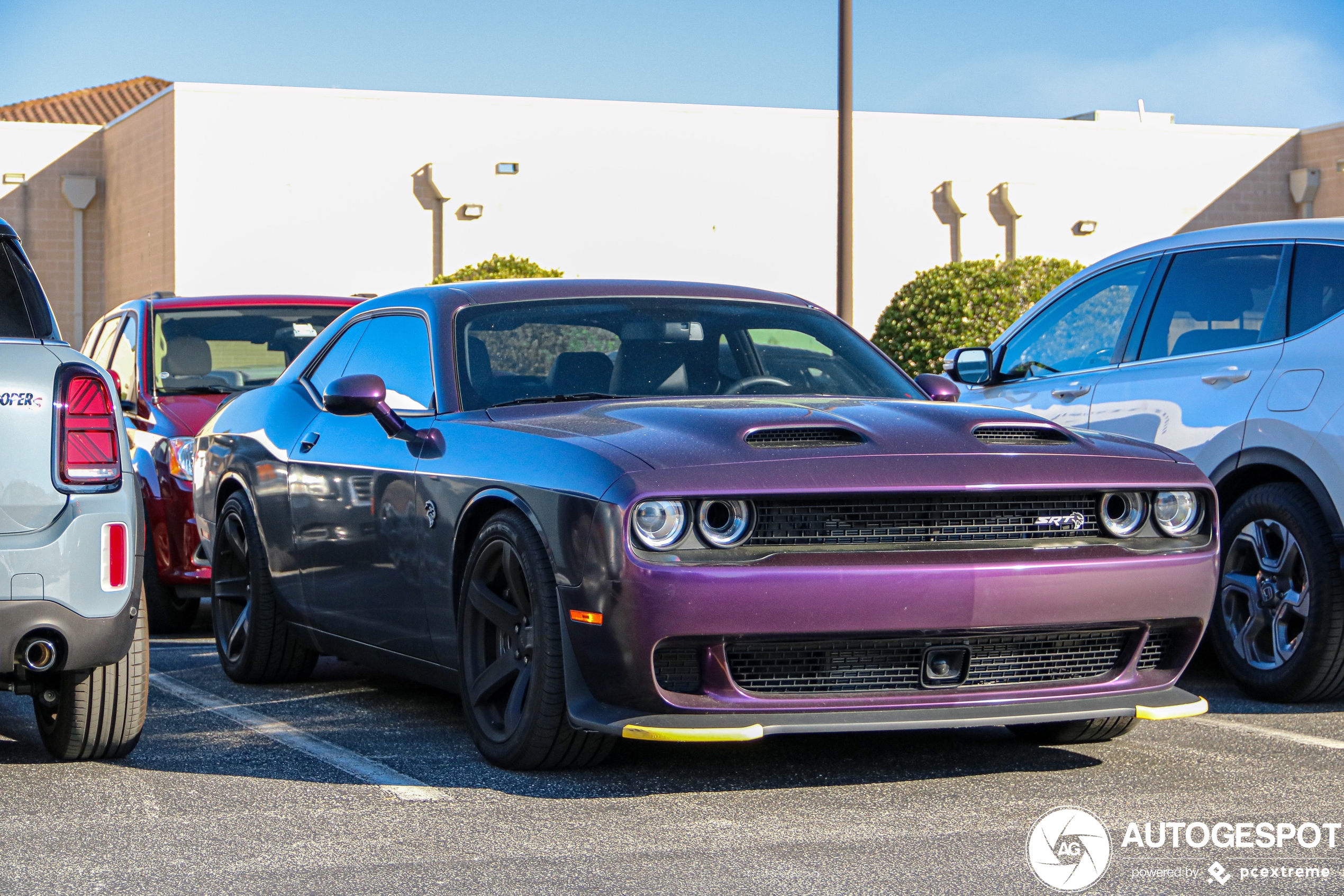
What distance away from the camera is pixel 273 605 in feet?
22.9

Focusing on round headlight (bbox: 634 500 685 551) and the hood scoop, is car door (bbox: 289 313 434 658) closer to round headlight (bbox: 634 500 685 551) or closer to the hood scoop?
round headlight (bbox: 634 500 685 551)

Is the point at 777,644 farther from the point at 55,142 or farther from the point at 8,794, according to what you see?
the point at 55,142

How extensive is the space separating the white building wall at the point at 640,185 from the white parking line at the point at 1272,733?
20.2 metres

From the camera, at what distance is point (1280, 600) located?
6.62 metres

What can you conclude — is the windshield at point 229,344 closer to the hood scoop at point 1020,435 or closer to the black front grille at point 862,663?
the hood scoop at point 1020,435

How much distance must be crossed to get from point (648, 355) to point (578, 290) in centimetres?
43

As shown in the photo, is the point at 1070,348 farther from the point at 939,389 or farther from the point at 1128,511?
the point at 1128,511

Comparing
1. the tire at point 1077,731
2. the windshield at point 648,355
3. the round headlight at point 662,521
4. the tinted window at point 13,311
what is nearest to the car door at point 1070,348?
the windshield at point 648,355

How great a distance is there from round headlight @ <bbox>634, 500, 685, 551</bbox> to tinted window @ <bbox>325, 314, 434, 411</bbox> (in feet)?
4.82

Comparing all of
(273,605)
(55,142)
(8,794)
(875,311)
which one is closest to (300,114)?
(55,142)

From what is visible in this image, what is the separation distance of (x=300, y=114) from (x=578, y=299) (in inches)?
776

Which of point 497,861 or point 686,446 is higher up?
point 686,446

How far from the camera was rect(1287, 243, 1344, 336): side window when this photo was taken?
6.59 meters

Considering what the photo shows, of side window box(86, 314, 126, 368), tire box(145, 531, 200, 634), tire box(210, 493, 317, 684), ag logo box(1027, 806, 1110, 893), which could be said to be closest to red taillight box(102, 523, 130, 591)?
tire box(210, 493, 317, 684)
